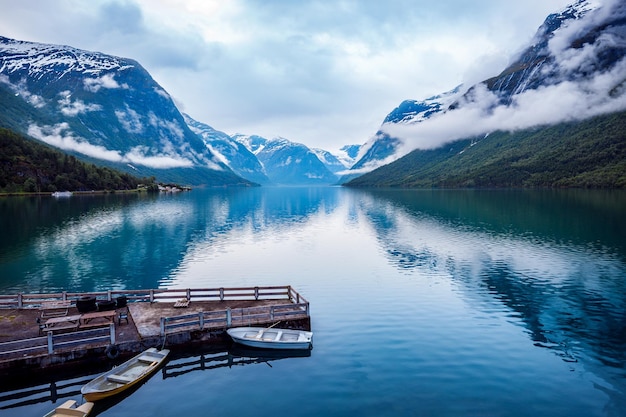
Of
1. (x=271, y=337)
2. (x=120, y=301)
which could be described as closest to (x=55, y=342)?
Answer: (x=120, y=301)

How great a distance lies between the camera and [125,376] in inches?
994

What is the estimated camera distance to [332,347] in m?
31.7

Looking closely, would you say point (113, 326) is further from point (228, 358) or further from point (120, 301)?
point (228, 358)

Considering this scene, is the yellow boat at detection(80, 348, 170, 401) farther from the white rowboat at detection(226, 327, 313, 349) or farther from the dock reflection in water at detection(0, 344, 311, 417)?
the white rowboat at detection(226, 327, 313, 349)

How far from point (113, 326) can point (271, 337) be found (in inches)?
464

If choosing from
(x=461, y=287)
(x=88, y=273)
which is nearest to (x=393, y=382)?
(x=461, y=287)

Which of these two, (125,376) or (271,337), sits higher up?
(271,337)

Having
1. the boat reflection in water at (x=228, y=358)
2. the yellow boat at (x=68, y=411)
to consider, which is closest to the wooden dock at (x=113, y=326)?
the boat reflection in water at (x=228, y=358)

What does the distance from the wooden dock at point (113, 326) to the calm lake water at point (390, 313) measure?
5.66 ft

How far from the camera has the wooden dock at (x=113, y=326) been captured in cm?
2712

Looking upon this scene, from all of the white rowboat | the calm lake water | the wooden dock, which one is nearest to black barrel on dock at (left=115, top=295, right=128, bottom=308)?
the wooden dock

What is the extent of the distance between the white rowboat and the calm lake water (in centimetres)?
98

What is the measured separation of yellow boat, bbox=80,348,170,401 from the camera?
→ 23422 millimetres

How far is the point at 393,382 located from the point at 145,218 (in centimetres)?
11797
